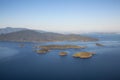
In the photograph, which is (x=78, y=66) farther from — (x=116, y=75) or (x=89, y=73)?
(x=116, y=75)

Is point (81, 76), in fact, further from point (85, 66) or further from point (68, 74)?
point (85, 66)

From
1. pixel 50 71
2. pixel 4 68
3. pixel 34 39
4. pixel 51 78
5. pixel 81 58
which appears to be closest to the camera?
pixel 51 78

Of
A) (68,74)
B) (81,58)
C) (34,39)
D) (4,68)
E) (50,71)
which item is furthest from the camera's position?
(34,39)

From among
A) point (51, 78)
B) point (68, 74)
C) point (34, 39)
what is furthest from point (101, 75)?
point (34, 39)

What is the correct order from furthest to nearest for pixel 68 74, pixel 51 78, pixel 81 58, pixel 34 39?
1. pixel 34 39
2. pixel 81 58
3. pixel 68 74
4. pixel 51 78

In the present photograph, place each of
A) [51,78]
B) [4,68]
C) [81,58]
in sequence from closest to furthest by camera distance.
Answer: [51,78]
[4,68]
[81,58]

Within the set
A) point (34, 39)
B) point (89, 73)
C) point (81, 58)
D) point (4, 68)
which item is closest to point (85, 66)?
point (89, 73)

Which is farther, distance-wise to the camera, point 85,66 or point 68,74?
point 85,66

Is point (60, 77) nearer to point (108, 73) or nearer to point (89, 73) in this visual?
point (89, 73)

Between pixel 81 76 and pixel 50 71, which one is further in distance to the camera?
pixel 50 71
